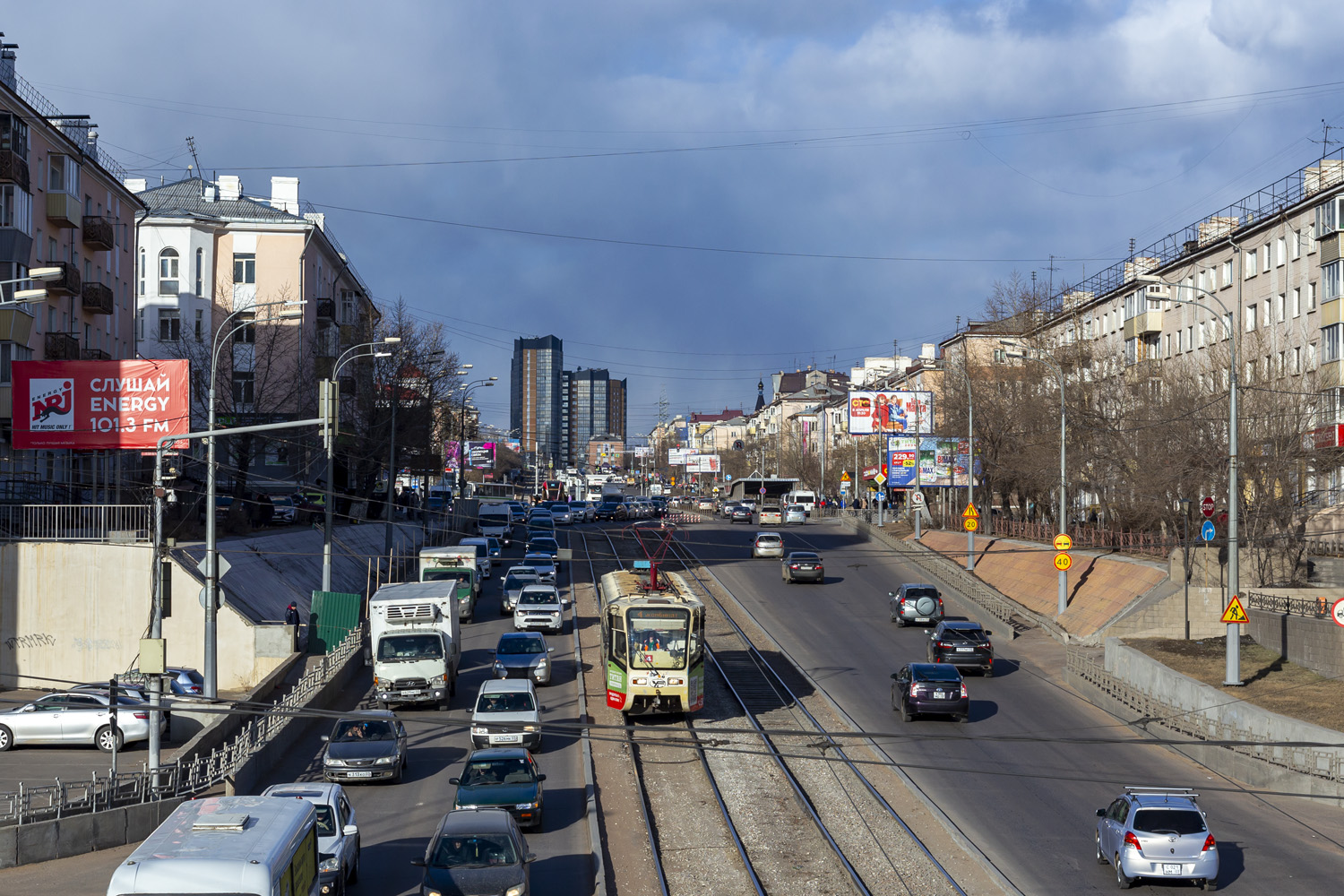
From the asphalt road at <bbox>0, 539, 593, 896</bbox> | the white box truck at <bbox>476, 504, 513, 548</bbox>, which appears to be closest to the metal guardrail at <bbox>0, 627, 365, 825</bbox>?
the asphalt road at <bbox>0, 539, 593, 896</bbox>

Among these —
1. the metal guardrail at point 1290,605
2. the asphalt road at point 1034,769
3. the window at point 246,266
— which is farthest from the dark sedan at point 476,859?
the window at point 246,266

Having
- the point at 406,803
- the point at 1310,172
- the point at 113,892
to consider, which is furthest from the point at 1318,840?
the point at 1310,172

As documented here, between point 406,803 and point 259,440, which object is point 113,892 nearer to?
point 406,803

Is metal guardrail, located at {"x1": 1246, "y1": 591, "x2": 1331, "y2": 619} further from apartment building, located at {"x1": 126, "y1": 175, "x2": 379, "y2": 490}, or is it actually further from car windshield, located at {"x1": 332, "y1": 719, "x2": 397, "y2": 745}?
apartment building, located at {"x1": 126, "y1": 175, "x2": 379, "y2": 490}

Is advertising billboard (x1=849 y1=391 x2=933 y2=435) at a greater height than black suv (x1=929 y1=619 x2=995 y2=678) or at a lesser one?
greater

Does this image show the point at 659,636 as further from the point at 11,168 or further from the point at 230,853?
the point at 11,168

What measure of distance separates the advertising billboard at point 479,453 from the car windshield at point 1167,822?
404 ft

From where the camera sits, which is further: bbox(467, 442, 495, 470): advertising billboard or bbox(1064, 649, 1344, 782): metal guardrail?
bbox(467, 442, 495, 470): advertising billboard

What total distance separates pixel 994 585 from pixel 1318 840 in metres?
31.3

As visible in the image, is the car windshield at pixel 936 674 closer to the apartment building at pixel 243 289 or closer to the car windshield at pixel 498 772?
the car windshield at pixel 498 772

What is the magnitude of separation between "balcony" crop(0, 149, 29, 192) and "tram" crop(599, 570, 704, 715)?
27.8 metres

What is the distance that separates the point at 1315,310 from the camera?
5131 centimetres

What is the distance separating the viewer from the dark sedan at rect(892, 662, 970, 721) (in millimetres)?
28109

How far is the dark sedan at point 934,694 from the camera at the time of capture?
28.1 m
